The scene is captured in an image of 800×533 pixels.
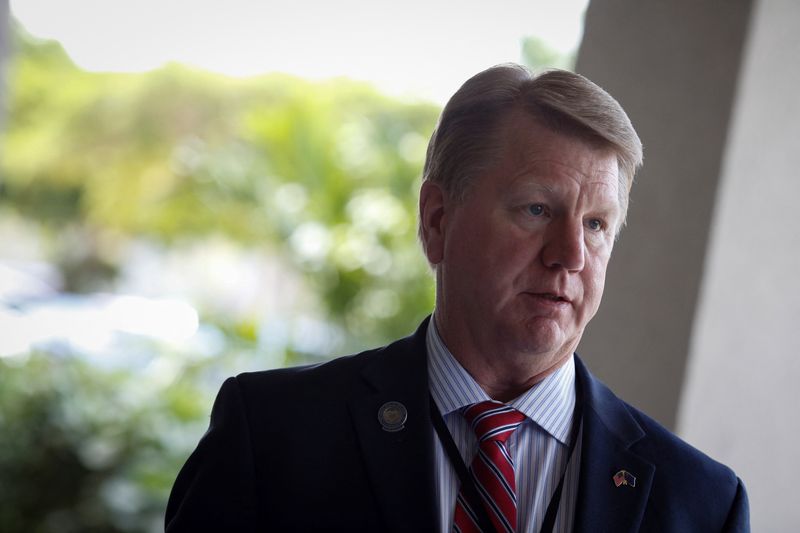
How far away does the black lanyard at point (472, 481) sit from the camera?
4.94 ft

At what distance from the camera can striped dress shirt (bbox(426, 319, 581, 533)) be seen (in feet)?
5.07

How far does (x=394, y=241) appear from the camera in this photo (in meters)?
7.31

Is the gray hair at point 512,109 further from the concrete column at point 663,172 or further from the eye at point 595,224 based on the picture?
the concrete column at point 663,172

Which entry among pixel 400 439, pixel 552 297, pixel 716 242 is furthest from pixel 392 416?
pixel 716 242

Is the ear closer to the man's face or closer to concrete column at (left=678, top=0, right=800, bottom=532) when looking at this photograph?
the man's face

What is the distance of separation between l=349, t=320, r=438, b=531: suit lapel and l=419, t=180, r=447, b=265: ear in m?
0.17

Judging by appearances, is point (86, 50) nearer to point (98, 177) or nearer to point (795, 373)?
point (98, 177)

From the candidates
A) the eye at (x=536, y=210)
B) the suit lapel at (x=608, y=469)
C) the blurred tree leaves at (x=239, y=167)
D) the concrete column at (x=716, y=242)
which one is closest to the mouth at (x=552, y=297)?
the eye at (x=536, y=210)

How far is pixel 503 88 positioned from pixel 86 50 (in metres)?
14.2

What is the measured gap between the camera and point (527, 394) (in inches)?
63.2

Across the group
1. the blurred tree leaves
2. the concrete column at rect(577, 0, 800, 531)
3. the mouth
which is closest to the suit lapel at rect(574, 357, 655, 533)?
the mouth

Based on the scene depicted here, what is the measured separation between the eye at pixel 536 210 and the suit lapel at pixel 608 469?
0.36 metres

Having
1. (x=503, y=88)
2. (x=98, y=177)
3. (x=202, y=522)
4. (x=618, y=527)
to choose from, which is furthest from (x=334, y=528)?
(x=98, y=177)

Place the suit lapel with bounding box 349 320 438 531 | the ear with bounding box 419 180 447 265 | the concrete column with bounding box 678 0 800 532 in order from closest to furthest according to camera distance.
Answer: the suit lapel with bounding box 349 320 438 531 < the ear with bounding box 419 180 447 265 < the concrete column with bounding box 678 0 800 532
